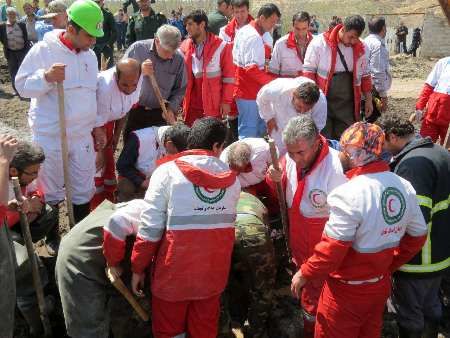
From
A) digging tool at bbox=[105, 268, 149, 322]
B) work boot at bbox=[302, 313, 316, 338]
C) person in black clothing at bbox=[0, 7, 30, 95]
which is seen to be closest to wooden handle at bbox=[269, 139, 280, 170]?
work boot at bbox=[302, 313, 316, 338]

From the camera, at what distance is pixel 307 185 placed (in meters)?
3.96

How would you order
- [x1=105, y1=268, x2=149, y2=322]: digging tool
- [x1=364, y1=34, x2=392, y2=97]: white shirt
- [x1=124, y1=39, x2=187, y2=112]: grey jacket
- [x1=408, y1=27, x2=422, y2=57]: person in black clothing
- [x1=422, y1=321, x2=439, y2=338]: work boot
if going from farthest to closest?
[x1=408, y1=27, x2=422, y2=57]: person in black clothing → [x1=364, y1=34, x2=392, y2=97]: white shirt → [x1=124, y1=39, x2=187, y2=112]: grey jacket → [x1=422, y1=321, x2=439, y2=338]: work boot → [x1=105, y1=268, x2=149, y2=322]: digging tool

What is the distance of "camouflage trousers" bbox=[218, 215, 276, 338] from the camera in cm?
392

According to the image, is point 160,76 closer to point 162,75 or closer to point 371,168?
point 162,75

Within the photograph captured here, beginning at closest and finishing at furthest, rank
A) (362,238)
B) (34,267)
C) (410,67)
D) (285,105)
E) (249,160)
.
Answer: (362,238) → (34,267) → (249,160) → (285,105) → (410,67)

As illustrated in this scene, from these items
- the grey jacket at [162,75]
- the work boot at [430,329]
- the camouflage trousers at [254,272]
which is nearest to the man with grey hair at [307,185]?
the camouflage trousers at [254,272]

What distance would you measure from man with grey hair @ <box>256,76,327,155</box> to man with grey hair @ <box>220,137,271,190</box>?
0.63 metres

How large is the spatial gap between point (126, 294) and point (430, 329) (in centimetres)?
230

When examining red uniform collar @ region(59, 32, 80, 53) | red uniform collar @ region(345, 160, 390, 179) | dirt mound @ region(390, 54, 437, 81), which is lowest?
dirt mound @ region(390, 54, 437, 81)

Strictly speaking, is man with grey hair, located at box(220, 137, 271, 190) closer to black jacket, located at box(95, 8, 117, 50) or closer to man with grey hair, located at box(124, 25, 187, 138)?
man with grey hair, located at box(124, 25, 187, 138)

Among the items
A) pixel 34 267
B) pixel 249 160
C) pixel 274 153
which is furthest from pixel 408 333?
pixel 34 267

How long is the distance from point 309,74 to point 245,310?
338cm

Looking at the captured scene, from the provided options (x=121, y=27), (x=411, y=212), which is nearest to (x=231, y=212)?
(x=411, y=212)

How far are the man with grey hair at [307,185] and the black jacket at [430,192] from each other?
0.48 metres
